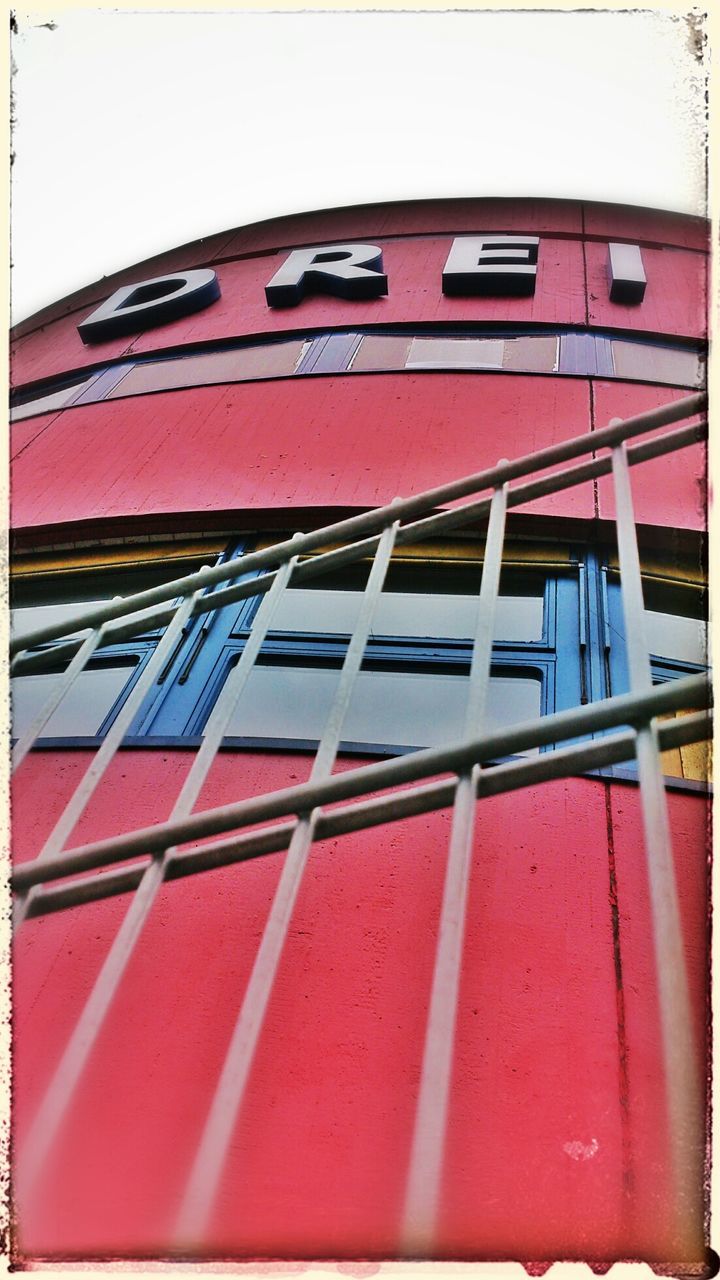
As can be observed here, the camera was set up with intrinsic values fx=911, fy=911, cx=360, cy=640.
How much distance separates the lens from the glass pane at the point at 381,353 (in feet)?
20.5

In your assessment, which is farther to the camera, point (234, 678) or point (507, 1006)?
point (507, 1006)

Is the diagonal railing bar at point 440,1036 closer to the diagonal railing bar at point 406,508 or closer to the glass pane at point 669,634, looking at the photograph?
the diagonal railing bar at point 406,508

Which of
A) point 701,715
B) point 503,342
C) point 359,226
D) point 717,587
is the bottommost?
point 701,715

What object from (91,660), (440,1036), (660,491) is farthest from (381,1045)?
(660,491)

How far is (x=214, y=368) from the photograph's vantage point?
675 cm

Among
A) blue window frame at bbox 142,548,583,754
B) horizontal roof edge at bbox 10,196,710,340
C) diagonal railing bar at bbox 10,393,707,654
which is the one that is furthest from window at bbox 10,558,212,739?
horizontal roof edge at bbox 10,196,710,340

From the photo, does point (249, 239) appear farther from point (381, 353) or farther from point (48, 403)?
point (381, 353)

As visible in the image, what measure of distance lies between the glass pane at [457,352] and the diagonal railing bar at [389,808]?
15.9 ft

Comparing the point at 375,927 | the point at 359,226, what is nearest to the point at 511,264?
the point at 359,226

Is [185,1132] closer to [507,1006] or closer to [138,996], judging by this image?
[138,996]

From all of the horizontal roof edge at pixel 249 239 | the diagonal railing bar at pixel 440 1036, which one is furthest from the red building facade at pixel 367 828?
the horizontal roof edge at pixel 249 239

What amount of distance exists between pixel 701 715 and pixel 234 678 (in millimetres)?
997

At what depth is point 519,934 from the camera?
8.14ft

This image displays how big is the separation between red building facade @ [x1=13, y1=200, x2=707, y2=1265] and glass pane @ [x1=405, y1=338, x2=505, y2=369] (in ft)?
0.20
